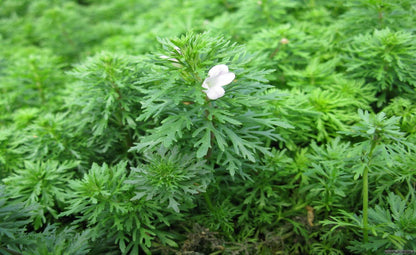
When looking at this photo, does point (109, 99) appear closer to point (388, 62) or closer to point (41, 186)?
point (41, 186)

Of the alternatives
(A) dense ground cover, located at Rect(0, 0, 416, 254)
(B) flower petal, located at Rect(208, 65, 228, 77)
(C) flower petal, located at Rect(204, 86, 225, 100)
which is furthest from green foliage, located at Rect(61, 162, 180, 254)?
(B) flower petal, located at Rect(208, 65, 228, 77)

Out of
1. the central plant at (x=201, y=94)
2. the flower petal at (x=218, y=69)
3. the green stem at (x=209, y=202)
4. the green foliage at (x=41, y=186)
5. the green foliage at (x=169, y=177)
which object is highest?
the flower petal at (x=218, y=69)

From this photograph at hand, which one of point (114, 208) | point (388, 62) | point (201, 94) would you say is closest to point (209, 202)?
point (114, 208)

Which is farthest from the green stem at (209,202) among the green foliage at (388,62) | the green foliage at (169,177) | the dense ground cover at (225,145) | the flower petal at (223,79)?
the green foliage at (388,62)

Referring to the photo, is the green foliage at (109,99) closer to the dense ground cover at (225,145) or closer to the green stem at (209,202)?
the dense ground cover at (225,145)

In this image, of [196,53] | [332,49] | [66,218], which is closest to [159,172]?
[196,53]

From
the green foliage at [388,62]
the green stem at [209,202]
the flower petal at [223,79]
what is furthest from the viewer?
the green foliage at [388,62]

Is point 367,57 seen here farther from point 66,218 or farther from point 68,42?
point 68,42

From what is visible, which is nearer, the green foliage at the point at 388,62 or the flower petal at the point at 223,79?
the flower petal at the point at 223,79
